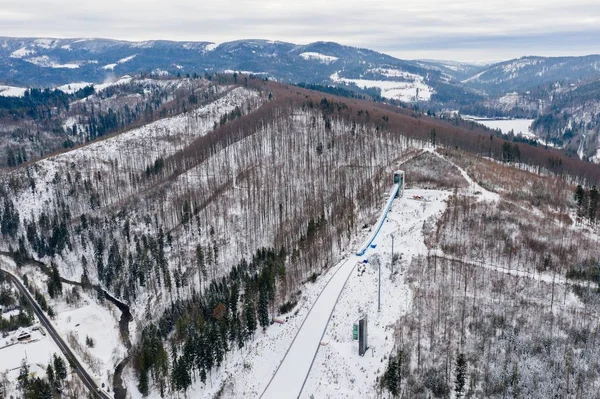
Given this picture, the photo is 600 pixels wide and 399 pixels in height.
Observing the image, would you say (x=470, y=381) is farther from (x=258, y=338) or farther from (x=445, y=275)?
(x=258, y=338)

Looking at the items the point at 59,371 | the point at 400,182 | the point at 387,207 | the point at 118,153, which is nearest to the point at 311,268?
the point at 387,207

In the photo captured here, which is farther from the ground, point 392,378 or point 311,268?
point 311,268

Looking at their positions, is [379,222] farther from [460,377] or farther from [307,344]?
[460,377]

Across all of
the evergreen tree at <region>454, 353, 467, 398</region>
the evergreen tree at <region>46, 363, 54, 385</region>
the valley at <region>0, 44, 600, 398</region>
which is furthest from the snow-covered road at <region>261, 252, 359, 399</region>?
the evergreen tree at <region>46, 363, 54, 385</region>

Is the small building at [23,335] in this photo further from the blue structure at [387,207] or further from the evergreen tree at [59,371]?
the blue structure at [387,207]

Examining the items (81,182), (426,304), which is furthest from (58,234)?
(426,304)
